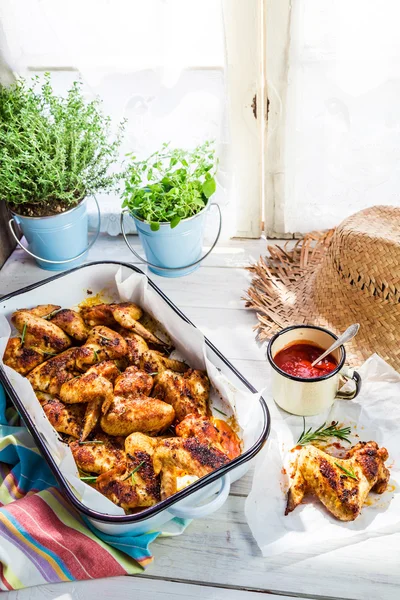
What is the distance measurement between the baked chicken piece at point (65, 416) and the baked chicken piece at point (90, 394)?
0.06ft

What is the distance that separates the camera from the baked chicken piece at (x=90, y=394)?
4.53 ft

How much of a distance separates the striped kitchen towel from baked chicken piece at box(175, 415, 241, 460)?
17 cm

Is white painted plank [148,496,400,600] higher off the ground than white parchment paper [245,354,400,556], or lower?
lower

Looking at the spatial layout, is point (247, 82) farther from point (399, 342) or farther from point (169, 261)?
point (399, 342)

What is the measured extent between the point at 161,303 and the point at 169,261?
33cm

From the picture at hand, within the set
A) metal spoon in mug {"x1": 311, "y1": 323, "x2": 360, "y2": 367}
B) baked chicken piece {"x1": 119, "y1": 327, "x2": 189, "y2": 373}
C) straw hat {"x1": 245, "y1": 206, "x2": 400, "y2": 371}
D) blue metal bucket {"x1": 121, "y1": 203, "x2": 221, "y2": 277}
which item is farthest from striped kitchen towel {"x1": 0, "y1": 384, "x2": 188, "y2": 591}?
blue metal bucket {"x1": 121, "y1": 203, "x2": 221, "y2": 277}

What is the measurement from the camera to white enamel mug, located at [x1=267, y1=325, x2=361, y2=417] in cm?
137

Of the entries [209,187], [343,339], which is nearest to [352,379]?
[343,339]

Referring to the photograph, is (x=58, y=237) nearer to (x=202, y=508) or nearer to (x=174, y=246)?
(x=174, y=246)

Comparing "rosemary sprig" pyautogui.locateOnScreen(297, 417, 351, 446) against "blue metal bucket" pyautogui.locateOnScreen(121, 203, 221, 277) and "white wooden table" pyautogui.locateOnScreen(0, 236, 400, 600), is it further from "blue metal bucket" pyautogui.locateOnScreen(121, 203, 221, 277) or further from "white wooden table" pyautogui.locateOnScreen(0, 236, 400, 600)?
"blue metal bucket" pyautogui.locateOnScreen(121, 203, 221, 277)

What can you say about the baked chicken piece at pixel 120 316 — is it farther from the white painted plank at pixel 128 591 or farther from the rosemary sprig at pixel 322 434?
the white painted plank at pixel 128 591

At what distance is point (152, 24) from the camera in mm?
1626

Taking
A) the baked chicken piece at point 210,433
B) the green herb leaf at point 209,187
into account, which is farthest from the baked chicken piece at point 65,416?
the green herb leaf at point 209,187

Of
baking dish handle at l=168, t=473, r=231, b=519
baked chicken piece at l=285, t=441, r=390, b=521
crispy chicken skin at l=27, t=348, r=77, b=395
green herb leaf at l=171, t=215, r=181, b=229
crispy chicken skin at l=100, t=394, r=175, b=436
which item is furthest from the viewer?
green herb leaf at l=171, t=215, r=181, b=229
